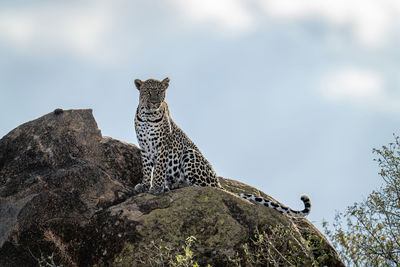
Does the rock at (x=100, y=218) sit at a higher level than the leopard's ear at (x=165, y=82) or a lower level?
lower

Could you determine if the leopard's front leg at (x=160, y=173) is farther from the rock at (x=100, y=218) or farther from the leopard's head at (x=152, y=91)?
the leopard's head at (x=152, y=91)

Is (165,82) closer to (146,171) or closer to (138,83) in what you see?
(138,83)

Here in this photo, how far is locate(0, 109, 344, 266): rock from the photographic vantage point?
9.91 m

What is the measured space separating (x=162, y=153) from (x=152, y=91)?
1.61 meters

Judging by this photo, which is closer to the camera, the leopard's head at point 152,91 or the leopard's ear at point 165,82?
the leopard's head at point 152,91

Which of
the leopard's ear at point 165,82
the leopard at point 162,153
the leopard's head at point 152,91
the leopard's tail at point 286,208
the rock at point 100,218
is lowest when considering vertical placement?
the rock at point 100,218

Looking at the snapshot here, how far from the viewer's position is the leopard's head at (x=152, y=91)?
13.0 meters

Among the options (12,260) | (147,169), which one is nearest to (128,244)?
(12,260)

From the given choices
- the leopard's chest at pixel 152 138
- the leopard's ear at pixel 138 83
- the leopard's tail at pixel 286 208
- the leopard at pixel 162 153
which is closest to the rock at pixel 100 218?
the leopard's tail at pixel 286 208

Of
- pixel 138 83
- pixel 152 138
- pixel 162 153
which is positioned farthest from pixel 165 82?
pixel 162 153

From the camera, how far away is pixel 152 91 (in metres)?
13.1

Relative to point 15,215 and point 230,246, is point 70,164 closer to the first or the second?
point 15,215

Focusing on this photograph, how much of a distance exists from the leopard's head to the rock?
201 centimetres

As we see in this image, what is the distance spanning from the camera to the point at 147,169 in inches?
507
